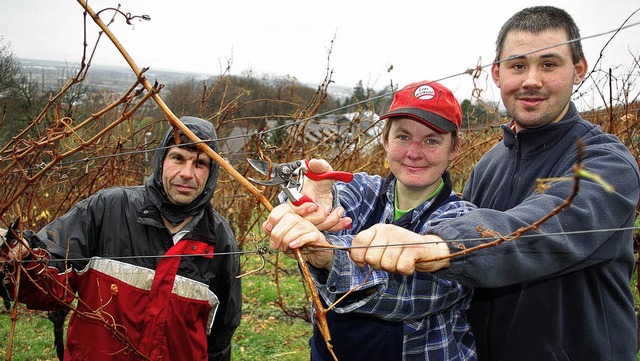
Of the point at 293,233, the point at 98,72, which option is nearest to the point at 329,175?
the point at 293,233

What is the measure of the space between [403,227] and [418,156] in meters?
0.25

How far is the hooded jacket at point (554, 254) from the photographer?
3.76 feet

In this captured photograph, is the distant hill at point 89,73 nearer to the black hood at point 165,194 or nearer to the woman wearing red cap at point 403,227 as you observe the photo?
the black hood at point 165,194

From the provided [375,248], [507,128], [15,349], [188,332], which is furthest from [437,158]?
[15,349]

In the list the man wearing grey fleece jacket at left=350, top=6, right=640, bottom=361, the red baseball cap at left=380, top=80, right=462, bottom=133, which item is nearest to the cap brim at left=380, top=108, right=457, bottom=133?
the red baseball cap at left=380, top=80, right=462, bottom=133

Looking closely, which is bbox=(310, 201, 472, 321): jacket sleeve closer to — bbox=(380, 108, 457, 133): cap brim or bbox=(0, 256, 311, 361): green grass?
bbox=(380, 108, 457, 133): cap brim

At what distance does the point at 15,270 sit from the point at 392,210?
151 cm

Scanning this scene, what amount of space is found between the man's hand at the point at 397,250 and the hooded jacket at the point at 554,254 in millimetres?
40

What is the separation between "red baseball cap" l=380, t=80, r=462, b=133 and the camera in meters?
1.63

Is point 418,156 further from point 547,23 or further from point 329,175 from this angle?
point 547,23

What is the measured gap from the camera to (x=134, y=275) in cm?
229

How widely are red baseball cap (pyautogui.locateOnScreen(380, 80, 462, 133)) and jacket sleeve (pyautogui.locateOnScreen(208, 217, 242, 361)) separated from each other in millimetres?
1274

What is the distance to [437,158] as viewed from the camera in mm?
1659

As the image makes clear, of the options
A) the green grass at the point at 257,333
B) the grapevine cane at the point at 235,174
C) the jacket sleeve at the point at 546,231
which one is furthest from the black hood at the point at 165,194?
the green grass at the point at 257,333
